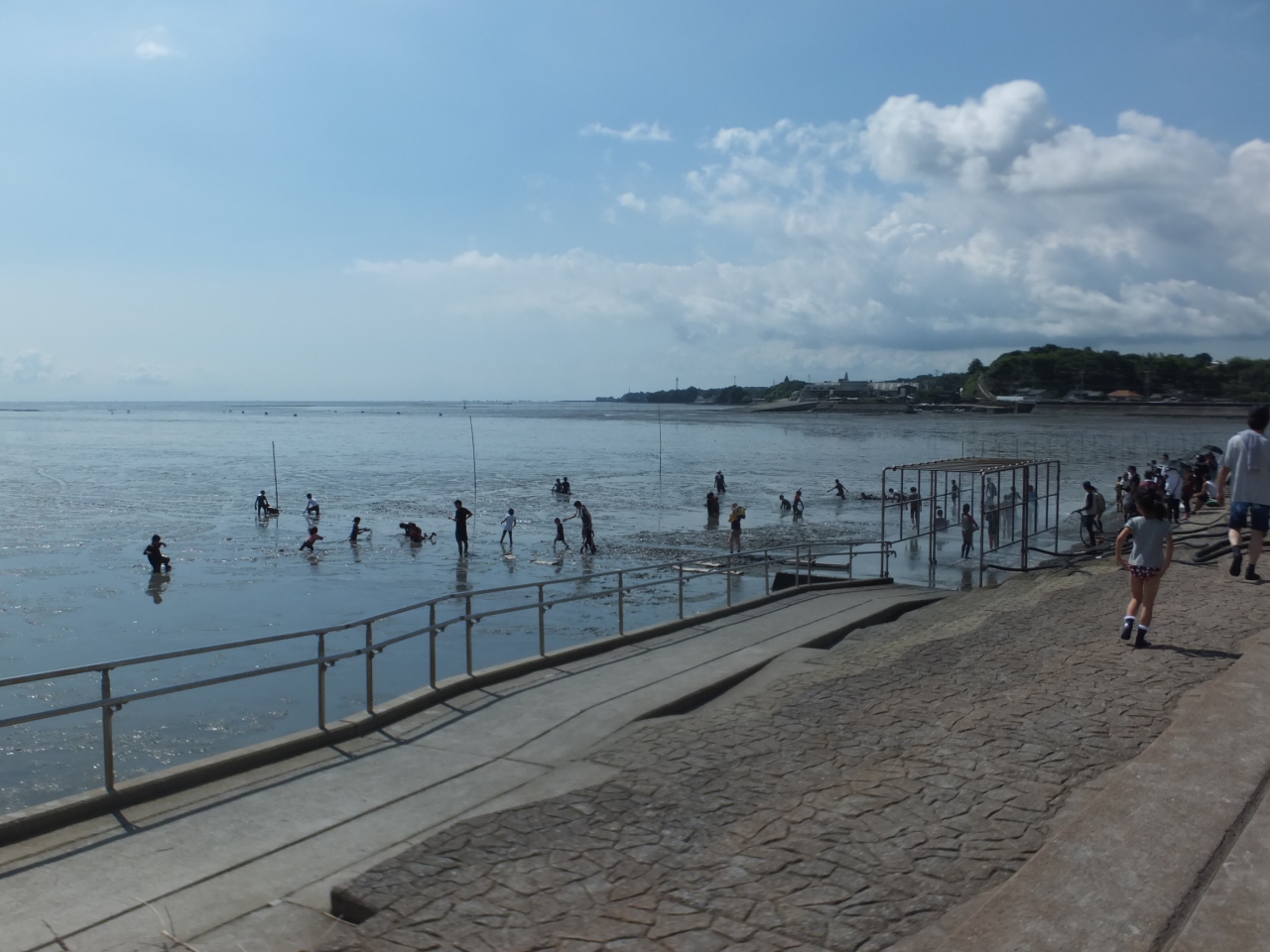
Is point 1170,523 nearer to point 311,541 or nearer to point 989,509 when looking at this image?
point 989,509

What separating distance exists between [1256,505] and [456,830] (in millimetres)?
8270

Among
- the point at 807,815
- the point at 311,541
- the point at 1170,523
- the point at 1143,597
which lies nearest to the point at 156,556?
the point at 311,541

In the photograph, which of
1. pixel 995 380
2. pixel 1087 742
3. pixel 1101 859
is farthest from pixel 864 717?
pixel 995 380

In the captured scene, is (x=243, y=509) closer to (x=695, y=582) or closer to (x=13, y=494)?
(x=13, y=494)

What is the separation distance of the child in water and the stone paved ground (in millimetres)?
274

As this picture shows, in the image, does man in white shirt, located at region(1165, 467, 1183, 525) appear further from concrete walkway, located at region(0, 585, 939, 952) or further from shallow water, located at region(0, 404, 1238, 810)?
concrete walkway, located at region(0, 585, 939, 952)

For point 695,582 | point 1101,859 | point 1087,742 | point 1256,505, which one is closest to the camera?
point 1101,859

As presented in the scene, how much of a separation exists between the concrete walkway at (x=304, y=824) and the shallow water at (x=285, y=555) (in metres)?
3.18

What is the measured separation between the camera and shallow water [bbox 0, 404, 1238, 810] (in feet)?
35.7

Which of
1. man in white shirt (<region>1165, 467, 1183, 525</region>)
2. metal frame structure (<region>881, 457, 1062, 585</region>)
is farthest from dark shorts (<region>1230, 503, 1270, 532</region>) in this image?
man in white shirt (<region>1165, 467, 1183, 525</region>)

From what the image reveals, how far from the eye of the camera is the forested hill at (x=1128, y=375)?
6156 inches

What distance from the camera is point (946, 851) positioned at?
4590 millimetres

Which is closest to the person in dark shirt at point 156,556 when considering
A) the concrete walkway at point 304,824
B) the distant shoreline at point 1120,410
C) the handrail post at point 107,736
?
the concrete walkway at point 304,824

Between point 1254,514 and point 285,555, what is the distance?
2164 centimetres
